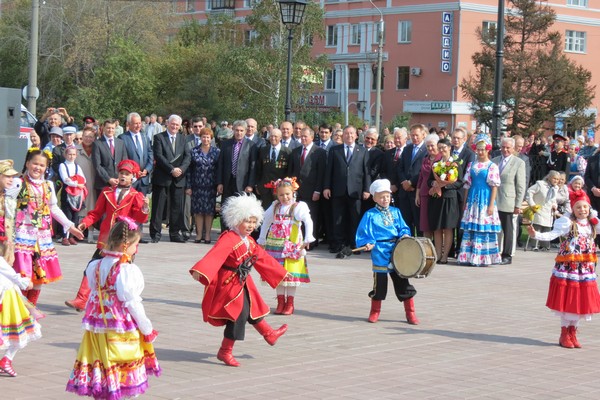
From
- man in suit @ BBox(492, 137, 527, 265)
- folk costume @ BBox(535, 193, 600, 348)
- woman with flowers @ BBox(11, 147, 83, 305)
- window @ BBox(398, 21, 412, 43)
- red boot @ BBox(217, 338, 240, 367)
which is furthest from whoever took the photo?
window @ BBox(398, 21, 412, 43)

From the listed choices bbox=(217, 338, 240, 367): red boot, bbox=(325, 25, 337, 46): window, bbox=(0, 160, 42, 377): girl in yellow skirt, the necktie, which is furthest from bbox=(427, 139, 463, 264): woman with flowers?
bbox=(325, 25, 337, 46): window

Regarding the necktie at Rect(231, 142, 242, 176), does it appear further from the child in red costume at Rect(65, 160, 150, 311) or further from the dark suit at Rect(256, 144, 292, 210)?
the child in red costume at Rect(65, 160, 150, 311)

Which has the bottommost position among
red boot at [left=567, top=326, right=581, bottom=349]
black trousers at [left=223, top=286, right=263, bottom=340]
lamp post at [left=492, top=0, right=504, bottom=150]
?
red boot at [left=567, top=326, right=581, bottom=349]

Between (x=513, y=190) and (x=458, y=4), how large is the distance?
4674cm

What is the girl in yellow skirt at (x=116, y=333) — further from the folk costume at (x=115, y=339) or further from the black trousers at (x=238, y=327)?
the black trousers at (x=238, y=327)

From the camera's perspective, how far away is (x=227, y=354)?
361 inches

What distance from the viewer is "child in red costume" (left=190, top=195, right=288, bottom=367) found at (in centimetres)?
920

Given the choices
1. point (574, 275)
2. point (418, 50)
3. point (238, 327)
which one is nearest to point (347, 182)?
point (574, 275)

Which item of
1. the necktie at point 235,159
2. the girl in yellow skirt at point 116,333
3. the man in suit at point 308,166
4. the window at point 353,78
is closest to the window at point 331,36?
the window at point 353,78

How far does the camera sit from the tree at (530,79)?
53.7 meters

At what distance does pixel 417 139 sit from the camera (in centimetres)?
1762

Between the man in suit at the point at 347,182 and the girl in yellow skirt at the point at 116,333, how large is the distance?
34.7ft

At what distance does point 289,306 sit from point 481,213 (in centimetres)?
571

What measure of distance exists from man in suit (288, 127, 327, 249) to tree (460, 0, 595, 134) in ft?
118
